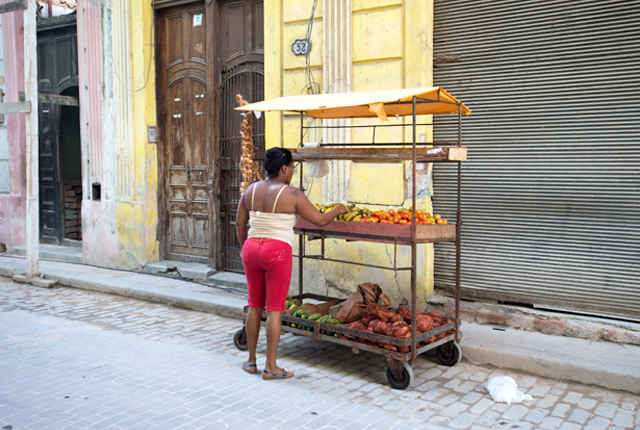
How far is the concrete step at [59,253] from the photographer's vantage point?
9.51 meters

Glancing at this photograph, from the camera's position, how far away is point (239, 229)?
4684 mm

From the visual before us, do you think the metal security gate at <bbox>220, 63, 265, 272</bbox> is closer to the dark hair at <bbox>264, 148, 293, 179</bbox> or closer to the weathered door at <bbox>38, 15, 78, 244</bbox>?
the dark hair at <bbox>264, 148, 293, 179</bbox>

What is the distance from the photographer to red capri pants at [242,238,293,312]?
172 inches

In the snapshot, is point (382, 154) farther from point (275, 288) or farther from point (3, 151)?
point (3, 151)

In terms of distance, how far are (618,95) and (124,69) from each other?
6.75m

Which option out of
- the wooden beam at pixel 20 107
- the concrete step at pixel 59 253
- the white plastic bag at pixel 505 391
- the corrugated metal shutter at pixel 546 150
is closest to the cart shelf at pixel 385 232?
the white plastic bag at pixel 505 391

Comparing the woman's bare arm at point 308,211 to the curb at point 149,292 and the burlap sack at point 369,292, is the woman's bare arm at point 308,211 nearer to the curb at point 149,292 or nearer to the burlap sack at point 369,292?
the burlap sack at point 369,292

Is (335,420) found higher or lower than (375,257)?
lower

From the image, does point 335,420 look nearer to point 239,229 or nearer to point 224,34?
point 239,229

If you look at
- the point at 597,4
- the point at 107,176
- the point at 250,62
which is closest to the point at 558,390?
the point at 597,4

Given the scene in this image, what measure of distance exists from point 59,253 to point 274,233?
6756 mm

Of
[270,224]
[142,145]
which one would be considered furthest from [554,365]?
[142,145]

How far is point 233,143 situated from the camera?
25.9ft

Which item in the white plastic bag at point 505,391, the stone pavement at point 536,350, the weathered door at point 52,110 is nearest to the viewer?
the white plastic bag at point 505,391
